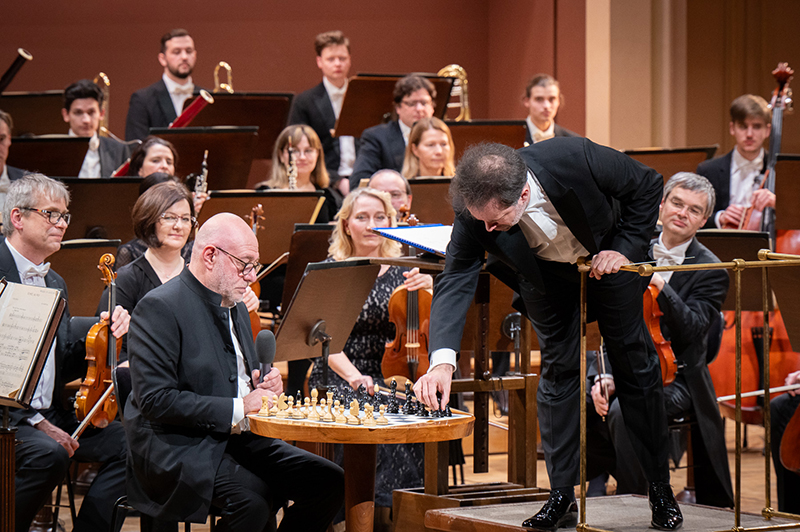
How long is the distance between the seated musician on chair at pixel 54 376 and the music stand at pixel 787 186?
116 inches

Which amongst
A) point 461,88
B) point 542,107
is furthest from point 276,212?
point 461,88

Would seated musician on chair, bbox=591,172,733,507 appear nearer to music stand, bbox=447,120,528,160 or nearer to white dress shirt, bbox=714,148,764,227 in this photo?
music stand, bbox=447,120,528,160

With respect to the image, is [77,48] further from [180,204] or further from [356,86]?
[180,204]

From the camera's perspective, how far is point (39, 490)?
3.05 metres

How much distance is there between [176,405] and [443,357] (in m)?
0.74

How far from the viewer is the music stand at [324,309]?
3.10 metres

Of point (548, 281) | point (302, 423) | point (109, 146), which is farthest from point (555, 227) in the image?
point (109, 146)

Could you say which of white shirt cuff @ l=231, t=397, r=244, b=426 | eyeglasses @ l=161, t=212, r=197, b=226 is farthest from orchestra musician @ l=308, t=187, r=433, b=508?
white shirt cuff @ l=231, t=397, r=244, b=426

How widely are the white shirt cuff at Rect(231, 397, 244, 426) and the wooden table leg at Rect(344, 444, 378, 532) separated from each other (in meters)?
0.31

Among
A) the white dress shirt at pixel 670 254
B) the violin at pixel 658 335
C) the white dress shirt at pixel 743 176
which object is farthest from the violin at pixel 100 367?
the white dress shirt at pixel 743 176

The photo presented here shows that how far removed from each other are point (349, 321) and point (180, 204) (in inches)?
31.7

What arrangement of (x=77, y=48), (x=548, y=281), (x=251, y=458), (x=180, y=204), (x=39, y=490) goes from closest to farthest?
(x=548, y=281), (x=251, y=458), (x=39, y=490), (x=180, y=204), (x=77, y=48)

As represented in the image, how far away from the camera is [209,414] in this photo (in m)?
2.61

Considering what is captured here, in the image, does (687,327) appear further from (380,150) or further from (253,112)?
(253,112)
